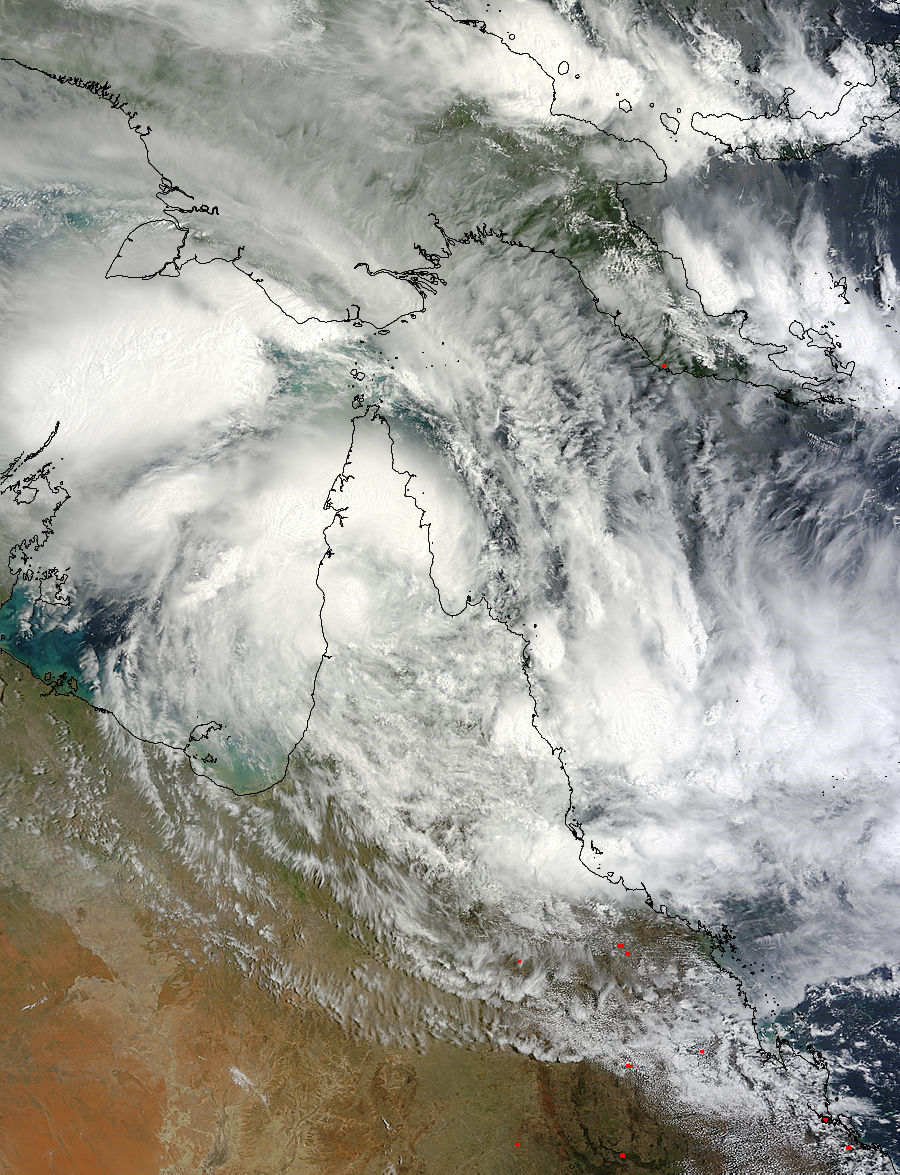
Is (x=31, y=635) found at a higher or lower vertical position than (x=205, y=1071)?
higher

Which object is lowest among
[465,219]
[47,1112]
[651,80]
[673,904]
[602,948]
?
[47,1112]

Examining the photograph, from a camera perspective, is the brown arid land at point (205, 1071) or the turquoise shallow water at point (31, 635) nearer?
the brown arid land at point (205, 1071)

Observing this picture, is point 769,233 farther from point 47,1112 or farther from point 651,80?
point 47,1112

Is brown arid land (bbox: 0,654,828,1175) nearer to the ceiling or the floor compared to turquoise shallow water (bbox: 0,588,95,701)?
nearer to the floor

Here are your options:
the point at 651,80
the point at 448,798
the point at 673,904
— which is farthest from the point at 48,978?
the point at 651,80

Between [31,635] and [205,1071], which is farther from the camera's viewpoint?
[31,635]

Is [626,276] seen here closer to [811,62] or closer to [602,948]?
[811,62]

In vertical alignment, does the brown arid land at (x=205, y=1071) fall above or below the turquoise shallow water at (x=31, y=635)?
below

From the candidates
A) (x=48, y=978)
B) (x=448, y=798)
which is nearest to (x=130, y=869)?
(x=48, y=978)

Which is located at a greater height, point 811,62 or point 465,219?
point 811,62

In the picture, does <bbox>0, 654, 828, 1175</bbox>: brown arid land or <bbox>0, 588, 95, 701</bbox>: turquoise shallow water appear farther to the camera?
<bbox>0, 588, 95, 701</bbox>: turquoise shallow water

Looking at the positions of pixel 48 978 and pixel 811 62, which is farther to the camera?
pixel 811 62
